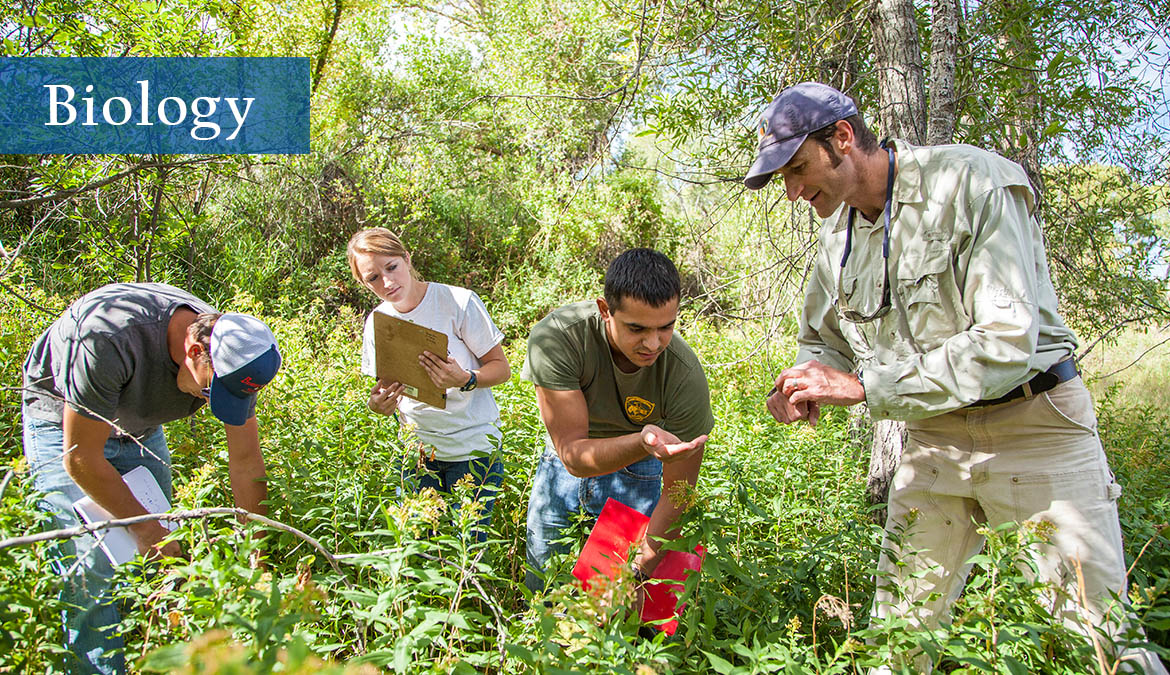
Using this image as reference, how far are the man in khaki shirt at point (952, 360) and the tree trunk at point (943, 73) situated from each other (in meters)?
0.97

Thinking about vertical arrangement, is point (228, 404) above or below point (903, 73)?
below

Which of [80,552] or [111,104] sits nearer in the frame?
[80,552]

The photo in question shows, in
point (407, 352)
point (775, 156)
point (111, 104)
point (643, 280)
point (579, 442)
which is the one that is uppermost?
point (111, 104)

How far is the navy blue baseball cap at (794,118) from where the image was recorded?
6.72 ft

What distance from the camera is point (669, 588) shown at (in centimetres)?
210

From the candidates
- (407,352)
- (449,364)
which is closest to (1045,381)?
(449,364)

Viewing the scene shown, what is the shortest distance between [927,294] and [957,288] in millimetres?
77

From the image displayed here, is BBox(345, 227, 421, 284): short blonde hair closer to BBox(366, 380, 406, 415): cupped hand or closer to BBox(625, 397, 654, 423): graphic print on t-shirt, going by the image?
BBox(366, 380, 406, 415): cupped hand

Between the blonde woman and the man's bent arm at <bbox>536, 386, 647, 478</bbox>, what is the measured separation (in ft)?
1.69

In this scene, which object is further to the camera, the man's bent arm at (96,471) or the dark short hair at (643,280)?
the dark short hair at (643,280)

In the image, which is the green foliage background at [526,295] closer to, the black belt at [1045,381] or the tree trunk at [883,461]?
the tree trunk at [883,461]

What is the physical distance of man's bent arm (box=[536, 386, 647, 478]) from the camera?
7.29ft

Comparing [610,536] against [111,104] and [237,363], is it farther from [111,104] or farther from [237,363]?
[111,104]

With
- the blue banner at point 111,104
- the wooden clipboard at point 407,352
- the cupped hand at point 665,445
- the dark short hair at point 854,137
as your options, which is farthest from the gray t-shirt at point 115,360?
the blue banner at point 111,104
